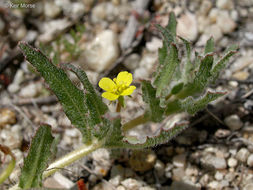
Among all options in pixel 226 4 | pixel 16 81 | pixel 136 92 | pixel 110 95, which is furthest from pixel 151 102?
pixel 226 4

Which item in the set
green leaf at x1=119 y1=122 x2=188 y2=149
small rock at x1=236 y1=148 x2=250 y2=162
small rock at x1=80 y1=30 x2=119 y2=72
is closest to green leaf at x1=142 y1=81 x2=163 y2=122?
green leaf at x1=119 y1=122 x2=188 y2=149

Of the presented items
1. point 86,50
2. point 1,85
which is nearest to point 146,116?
point 86,50

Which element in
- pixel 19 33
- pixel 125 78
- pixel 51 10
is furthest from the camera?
pixel 51 10

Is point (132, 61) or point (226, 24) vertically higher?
point (132, 61)

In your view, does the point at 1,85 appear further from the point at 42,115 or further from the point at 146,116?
the point at 146,116

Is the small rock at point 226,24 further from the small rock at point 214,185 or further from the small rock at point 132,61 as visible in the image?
the small rock at point 214,185

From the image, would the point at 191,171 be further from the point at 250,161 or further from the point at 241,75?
the point at 241,75

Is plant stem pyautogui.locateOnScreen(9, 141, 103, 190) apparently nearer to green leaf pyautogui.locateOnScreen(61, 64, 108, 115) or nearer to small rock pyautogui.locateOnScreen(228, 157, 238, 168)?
green leaf pyautogui.locateOnScreen(61, 64, 108, 115)
